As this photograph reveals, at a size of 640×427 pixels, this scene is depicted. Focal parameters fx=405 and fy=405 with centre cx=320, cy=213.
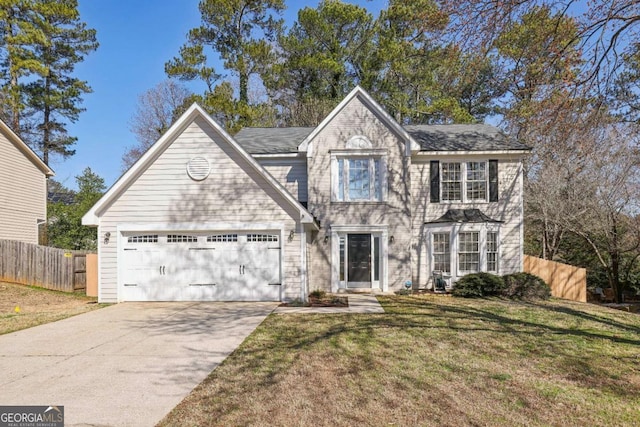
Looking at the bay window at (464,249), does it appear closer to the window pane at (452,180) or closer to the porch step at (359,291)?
the window pane at (452,180)

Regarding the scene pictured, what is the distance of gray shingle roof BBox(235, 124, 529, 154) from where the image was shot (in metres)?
15.2

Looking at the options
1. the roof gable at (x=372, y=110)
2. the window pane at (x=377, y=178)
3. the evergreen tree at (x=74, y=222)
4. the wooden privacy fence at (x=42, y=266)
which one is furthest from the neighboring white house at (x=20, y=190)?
the window pane at (x=377, y=178)

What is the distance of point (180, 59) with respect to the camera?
26.3m

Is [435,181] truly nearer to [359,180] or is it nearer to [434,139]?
[434,139]

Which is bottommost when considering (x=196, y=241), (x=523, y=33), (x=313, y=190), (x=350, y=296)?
(x=350, y=296)

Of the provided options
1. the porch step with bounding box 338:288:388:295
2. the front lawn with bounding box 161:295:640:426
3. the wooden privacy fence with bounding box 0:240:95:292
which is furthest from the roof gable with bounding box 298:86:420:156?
the wooden privacy fence with bounding box 0:240:95:292

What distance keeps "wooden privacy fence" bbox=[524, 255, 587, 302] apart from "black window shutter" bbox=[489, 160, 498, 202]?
282 cm

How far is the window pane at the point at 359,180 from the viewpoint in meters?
14.9

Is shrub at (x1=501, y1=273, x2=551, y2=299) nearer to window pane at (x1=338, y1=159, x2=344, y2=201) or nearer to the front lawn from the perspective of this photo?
the front lawn

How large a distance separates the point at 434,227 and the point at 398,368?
32.0ft

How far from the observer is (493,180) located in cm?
1516

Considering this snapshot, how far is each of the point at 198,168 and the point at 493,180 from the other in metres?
10.6

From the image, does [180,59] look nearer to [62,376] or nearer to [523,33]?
[523,33]

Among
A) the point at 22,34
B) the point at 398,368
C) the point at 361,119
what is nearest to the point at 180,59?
the point at 22,34
